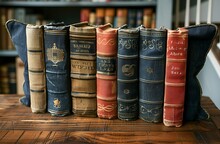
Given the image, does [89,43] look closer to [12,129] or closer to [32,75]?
[32,75]

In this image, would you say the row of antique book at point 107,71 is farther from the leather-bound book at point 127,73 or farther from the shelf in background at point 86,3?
the shelf in background at point 86,3

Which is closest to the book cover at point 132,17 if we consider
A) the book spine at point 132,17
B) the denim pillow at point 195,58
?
the book spine at point 132,17

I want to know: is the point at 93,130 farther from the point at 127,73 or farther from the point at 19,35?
the point at 19,35

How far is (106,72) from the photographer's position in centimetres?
98

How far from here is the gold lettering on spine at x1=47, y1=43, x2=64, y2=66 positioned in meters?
1.00

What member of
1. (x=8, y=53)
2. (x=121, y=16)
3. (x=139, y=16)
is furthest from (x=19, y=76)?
(x=139, y=16)

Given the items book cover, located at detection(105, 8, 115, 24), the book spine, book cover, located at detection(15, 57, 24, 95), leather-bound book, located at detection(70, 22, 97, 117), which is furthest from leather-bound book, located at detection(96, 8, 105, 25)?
leather-bound book, located at detection(70, 22, 97, 117)

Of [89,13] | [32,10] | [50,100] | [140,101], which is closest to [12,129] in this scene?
[50,100]

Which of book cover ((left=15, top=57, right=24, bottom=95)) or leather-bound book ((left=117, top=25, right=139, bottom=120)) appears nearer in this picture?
leather-bound book ((left=117, top=25, right=139, bottom=120))

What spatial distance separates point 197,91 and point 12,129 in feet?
1.85

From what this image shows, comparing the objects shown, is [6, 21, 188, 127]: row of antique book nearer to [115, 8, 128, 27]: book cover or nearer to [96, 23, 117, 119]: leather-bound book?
[96, 23, 117, 119]: leather-bound book

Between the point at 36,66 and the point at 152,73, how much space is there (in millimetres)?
376

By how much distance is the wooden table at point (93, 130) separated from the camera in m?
0.86

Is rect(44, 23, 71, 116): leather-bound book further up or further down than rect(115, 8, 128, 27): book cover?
further down
